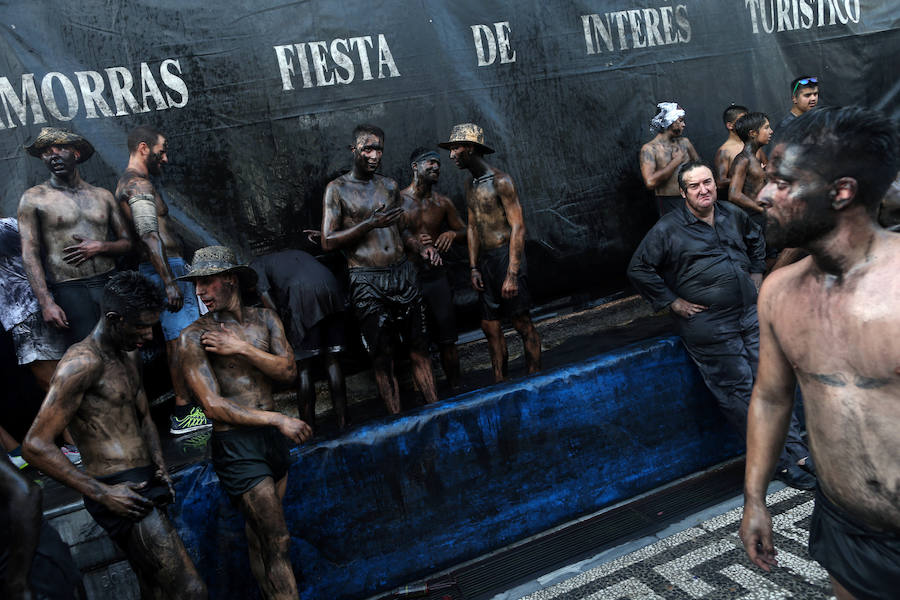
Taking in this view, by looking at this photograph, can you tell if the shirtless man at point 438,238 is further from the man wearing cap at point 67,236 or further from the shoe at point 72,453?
the shoe at point 72,453

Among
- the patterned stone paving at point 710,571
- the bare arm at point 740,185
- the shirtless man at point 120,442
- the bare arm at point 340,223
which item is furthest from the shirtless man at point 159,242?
the bare arm at point 740,185

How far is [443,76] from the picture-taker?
19.8 feet

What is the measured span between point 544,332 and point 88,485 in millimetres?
4638

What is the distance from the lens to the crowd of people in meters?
1.94

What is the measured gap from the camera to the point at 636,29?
6.96m

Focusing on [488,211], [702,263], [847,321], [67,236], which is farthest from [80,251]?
[847,321]

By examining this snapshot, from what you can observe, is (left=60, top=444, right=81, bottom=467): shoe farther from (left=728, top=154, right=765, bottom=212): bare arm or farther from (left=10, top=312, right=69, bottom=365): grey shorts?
(left=728, top=154, right=765, bottom=212): bare arm

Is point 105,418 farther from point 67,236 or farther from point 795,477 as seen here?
point 795,477

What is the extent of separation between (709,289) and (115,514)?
3788 millimetres

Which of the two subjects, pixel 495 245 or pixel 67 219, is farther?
pixel 495 245

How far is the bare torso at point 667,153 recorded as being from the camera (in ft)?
21.9

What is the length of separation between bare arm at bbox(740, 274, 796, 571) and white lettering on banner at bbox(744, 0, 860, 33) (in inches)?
260

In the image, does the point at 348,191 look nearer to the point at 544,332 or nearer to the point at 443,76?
the point at 443,76

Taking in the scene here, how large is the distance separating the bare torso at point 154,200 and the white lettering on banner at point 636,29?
4.32 m
